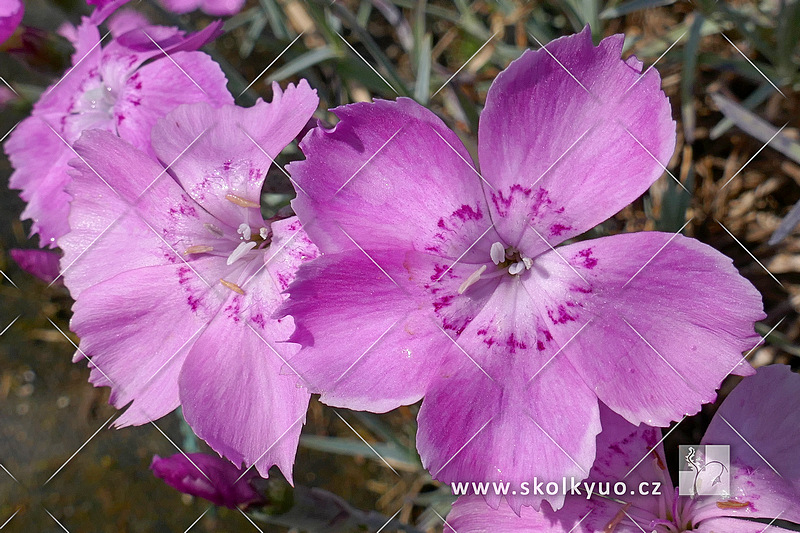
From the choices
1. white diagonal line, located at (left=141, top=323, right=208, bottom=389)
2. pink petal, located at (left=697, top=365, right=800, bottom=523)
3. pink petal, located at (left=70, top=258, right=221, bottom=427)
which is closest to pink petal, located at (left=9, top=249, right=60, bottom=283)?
pink petal, located at (left=70, top=258, right=221, bottom=427)

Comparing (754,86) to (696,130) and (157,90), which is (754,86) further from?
(157,90)

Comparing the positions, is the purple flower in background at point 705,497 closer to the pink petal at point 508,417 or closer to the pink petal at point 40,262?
the pink petal at point 508,417

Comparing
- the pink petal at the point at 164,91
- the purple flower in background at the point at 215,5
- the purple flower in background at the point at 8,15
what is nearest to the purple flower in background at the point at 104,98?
the pink petal at the point at 164,91

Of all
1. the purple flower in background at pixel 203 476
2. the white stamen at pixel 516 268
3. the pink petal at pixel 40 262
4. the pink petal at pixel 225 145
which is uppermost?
the white stamen at pixel 516 268

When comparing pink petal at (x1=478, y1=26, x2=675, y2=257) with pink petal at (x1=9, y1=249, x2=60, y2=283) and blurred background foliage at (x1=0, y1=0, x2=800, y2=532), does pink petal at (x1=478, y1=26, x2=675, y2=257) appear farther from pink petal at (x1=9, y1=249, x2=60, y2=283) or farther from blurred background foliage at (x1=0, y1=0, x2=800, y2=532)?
pink petal at (x1=9, y1=249, x2=60, y2=283)

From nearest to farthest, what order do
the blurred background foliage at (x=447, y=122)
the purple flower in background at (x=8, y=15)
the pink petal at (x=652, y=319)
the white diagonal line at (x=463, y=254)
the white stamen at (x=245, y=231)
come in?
1. the pink petal at (x=652, y=319)
2. the white diagonal line at (x=463, y=254)
3. the white stamen at (x=245, y=231)
4. the purple flower in background at (x=8, y=15)
5. the blurred background foliage at (x=447, y=122)

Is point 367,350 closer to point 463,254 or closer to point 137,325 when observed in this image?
point 463,254

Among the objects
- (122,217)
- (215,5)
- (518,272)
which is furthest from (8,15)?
(518,272)
